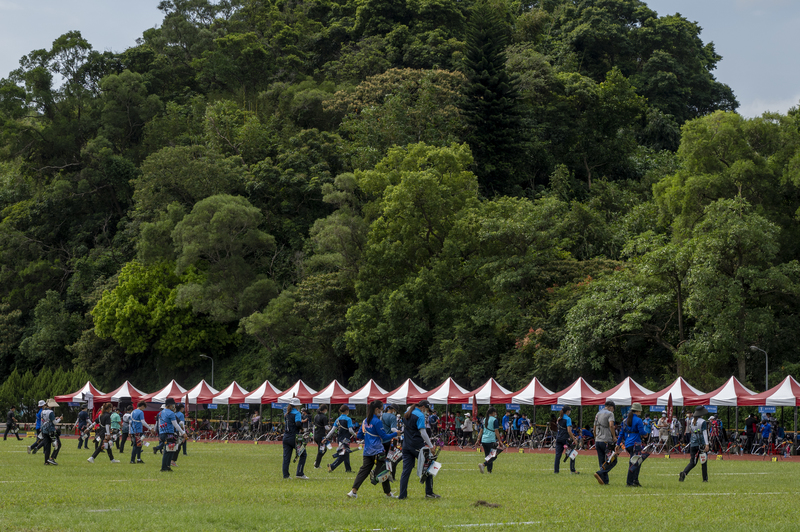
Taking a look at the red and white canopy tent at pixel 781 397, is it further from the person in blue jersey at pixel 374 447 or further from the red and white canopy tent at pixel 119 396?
the red and white canopy tent at pixel 119 396

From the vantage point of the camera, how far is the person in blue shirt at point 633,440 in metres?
15.4

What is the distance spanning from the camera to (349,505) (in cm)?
1207

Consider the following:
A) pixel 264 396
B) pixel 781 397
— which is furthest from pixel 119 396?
pixel 781 397

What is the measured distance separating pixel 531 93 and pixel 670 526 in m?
53.8

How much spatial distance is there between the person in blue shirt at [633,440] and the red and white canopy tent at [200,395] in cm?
3123

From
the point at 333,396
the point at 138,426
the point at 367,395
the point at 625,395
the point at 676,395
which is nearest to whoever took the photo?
the point at 138,426

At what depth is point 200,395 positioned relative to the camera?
1729 inches

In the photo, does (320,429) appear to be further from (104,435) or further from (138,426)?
(104,435)

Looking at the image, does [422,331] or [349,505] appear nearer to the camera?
[349,505]

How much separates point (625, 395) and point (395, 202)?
62.4 feet

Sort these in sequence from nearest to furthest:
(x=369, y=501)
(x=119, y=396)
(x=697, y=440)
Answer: (x=369, y=501)
(x=697, y=440)
(x=119, y=396)

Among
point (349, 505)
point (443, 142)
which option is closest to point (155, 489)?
point (349, 505)

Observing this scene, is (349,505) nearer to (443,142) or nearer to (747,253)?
(747,253)

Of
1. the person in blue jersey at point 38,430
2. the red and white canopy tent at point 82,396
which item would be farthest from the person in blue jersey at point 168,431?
the red and white canopy tent at point 82,396
